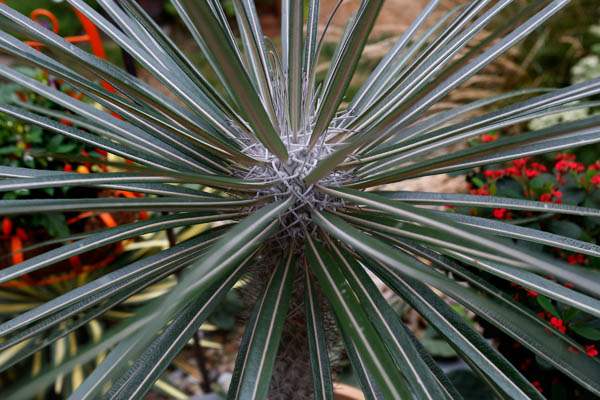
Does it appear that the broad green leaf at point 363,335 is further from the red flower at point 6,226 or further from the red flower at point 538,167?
the red flower at point 6,226

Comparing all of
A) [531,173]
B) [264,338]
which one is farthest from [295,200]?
[531,173]

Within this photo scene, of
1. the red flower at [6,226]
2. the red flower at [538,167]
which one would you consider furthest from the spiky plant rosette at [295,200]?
the red flower at [6,226]

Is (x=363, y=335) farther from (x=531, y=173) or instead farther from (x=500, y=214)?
(x=531, y=173)

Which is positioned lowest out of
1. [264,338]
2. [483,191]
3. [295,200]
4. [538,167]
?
[264,338]

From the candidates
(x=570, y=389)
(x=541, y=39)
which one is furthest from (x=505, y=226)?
(x=541, y=39)

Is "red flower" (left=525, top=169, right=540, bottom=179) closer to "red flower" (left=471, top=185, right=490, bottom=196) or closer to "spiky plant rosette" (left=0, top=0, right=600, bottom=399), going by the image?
"red flower" (left=471, top=185, right=490, bottom=196)

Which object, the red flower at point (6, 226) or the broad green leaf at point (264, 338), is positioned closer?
the broad green leaf at point (264, 338)

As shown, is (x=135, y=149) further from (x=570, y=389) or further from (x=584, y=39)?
(x=584, y=39)

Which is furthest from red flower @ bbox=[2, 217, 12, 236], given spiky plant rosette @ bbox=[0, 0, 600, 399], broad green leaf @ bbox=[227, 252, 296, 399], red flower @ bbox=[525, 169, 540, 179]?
red flower @ bbox=[525, 169, 540, 179]

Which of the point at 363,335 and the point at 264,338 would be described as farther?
the point at 264,338
